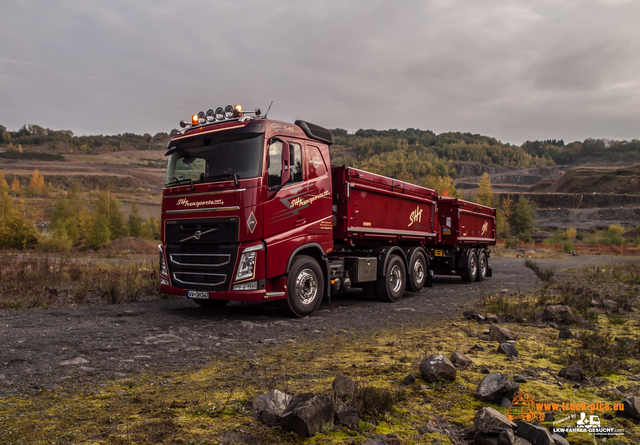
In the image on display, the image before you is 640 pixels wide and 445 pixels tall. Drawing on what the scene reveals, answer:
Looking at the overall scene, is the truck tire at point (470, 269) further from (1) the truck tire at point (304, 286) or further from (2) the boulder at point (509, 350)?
(2) the boulder at point (509, 350)

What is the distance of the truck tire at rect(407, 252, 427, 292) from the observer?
1170 cm

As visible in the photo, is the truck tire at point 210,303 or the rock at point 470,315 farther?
the truck tire at point 210,303

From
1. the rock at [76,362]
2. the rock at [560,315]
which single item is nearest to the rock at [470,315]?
the rock at [560,315]

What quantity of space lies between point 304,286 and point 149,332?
2.90 meters

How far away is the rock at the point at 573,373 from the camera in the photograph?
4.08 meters

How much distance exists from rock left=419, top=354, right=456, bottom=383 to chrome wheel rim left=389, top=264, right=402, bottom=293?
6727mm

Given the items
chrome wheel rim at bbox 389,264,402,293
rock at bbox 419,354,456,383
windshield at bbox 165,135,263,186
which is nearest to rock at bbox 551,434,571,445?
rock at bbox 419,354,456,383

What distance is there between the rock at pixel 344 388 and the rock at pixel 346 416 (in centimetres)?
30

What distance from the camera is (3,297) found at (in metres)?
9.38

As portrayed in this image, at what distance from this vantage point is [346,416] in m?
3.01

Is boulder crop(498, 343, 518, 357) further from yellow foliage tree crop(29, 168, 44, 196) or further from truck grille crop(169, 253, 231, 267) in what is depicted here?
yellow foliage tree crop(29, 168, 44, 196)

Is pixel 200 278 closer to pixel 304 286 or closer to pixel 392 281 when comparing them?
pixel 304 286

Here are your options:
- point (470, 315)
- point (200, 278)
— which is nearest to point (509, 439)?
point (470, 315)

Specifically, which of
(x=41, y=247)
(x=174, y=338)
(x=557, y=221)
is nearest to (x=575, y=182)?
(x=557, y=221)
